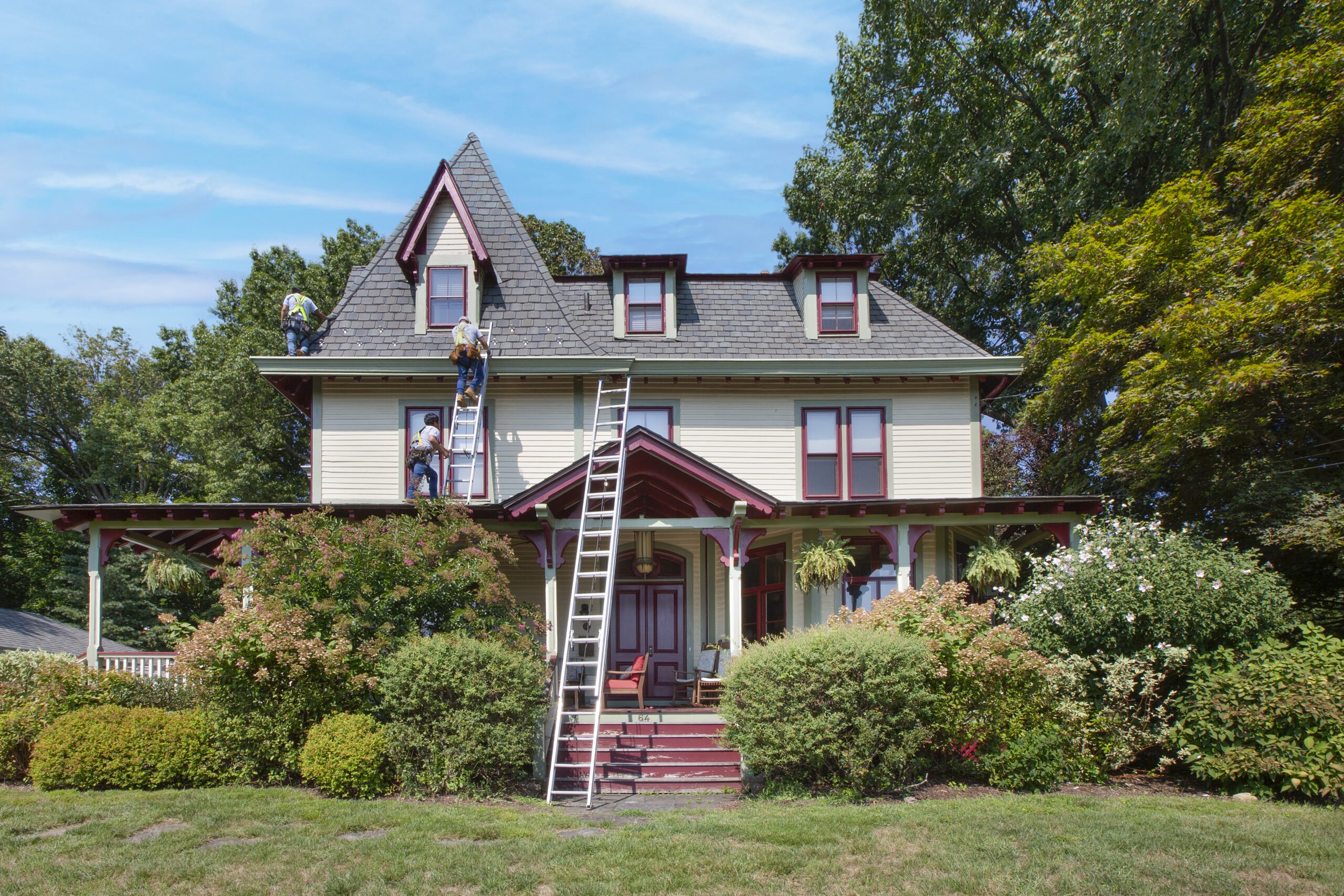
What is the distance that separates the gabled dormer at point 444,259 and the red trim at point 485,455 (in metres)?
1.98

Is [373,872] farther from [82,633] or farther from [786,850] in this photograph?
[82,633]

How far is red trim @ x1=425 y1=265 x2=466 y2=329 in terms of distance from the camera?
18031 mm

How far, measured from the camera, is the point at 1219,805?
10281 millimetres

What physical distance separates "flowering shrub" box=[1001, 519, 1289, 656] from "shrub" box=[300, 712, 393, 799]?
27.9ft

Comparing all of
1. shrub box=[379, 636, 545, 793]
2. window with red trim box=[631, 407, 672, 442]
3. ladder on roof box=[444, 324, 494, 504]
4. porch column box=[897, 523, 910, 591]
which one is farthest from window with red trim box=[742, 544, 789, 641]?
shrub box=[379, 636, 545, 793]

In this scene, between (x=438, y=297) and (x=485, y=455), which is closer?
(x=485, y=455)

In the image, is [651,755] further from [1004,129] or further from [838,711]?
[1004,129]

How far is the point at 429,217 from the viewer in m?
18.2

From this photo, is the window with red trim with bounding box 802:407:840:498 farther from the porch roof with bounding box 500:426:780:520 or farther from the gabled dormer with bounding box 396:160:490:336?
the gabled dormer with bounding box 396:160:490:336

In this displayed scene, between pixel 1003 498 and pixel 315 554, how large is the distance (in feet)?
33.9

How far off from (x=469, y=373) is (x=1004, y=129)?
1812 cm

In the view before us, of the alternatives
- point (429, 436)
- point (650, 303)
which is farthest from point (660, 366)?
point (429, 436)

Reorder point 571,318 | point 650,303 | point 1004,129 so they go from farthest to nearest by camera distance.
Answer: point 1004,129 < point 650,303 < point 571,318

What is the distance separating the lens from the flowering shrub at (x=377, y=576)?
460 inches
